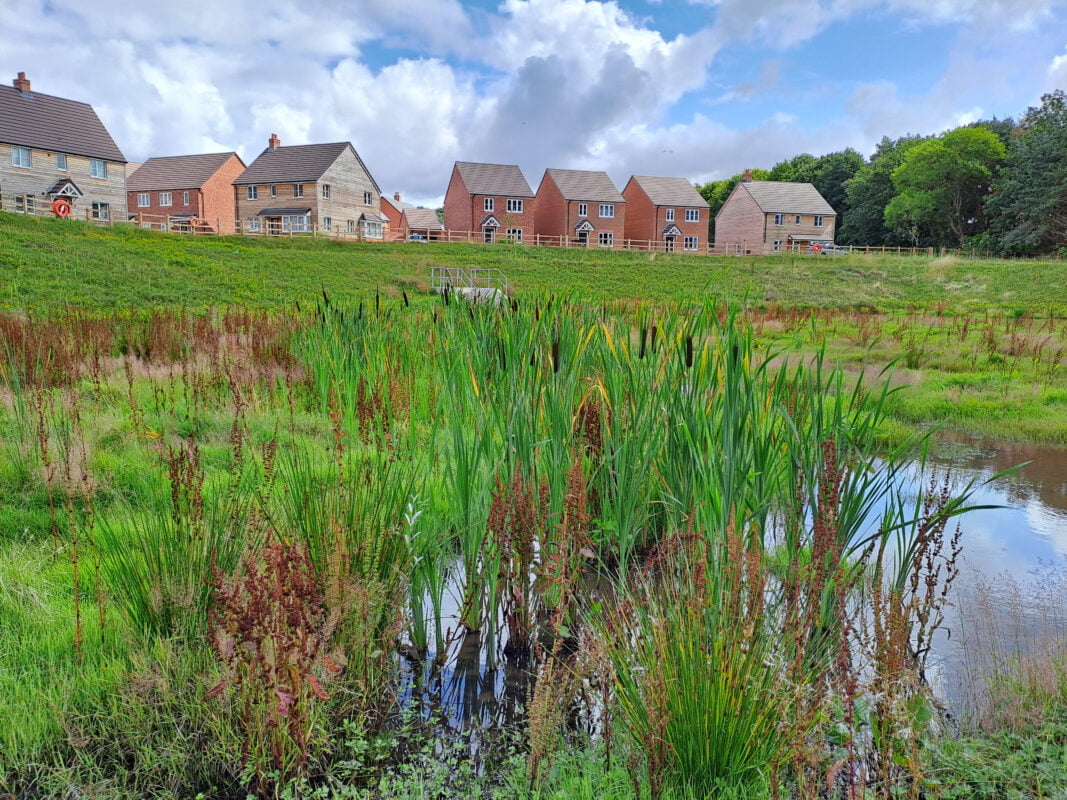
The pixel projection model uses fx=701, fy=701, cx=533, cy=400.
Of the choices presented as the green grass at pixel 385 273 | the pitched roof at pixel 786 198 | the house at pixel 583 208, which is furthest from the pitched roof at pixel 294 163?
the pitched roof at pixel 786 198

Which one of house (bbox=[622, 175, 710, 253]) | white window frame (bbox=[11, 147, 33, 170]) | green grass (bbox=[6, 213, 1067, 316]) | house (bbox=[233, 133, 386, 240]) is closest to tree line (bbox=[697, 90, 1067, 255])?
green grass (bbox=[6, 213, 1067, 316])

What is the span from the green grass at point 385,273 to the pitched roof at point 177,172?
20063 millimetres

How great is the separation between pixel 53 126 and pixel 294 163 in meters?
13.6

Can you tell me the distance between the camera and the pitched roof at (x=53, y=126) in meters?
36.4

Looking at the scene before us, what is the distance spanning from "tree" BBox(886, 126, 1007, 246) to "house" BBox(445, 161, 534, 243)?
3124cm

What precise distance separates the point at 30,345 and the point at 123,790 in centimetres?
605

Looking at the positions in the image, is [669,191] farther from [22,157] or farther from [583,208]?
[22,157]

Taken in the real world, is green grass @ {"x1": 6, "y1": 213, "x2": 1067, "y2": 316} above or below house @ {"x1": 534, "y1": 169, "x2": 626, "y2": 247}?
below

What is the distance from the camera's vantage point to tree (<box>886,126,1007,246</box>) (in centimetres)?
5619

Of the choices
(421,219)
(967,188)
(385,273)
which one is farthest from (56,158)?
(967,188)

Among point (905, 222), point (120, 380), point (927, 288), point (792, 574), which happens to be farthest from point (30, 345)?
point (905, 222)

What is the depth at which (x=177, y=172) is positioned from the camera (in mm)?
51156

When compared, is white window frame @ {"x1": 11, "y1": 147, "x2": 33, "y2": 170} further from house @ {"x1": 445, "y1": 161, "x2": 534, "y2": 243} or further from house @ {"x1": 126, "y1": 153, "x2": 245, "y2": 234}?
house @ {"x1": 445, "y1": 161, "x2": 534, "y2": 243}

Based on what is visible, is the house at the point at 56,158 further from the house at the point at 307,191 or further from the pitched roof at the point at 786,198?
the pitched roof at the point at 786,198
